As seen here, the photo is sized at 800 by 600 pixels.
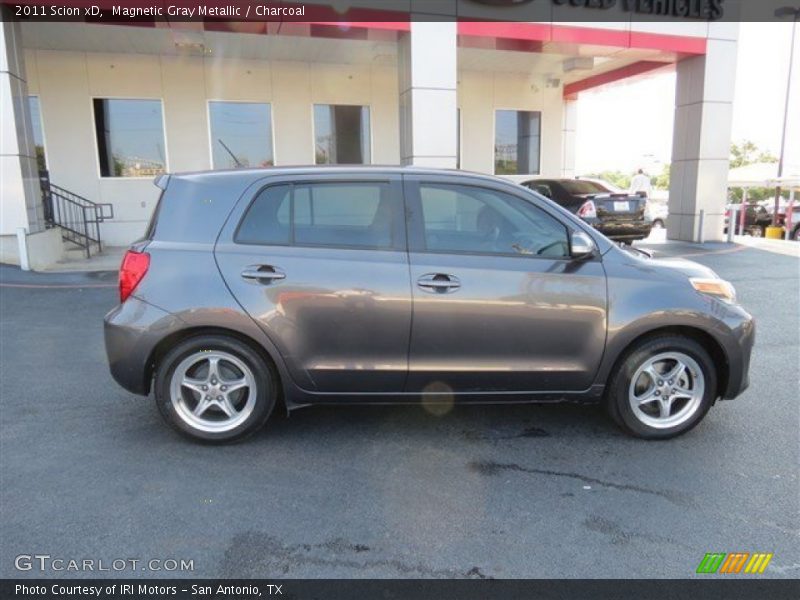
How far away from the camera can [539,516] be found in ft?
9.77

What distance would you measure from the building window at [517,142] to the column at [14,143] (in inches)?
456

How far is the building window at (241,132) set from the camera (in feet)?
46.2

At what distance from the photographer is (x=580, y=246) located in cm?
363

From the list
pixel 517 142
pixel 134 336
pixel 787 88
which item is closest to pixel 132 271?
pixel 134 336

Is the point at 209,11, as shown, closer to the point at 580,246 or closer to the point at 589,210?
the point at 589,210

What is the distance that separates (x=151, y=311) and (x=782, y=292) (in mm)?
8824

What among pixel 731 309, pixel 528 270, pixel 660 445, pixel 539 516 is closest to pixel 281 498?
pixel 539 516

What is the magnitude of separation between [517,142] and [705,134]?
205 inches

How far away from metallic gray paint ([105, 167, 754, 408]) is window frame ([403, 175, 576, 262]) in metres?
0.02

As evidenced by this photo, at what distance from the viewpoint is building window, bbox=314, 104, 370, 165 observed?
585 inches

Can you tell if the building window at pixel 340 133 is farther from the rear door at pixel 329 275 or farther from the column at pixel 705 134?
the rear door at pixel 329 275

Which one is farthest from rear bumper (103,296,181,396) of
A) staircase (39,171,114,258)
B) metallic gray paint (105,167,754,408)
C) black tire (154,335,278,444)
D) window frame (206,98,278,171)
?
window frame (206,98,278,171)
